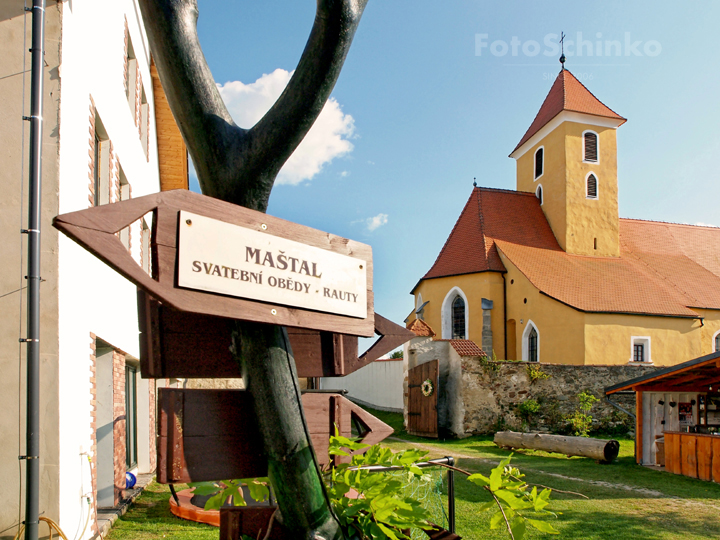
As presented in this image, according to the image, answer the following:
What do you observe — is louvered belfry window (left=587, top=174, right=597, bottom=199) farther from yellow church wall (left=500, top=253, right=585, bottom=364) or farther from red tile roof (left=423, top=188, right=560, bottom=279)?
yellow church wall (left=500, top=253, right=585, bottom=364)

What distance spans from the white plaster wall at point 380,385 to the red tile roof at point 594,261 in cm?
500

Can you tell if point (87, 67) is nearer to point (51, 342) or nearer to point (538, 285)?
point (51, 342)

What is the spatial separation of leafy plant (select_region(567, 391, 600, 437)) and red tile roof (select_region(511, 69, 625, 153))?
623 inches

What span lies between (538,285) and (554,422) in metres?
7.25

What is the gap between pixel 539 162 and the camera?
30.5 metres

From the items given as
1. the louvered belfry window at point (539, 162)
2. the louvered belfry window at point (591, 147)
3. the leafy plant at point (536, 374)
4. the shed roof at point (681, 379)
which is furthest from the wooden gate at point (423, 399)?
the louvered belfry window at point (591, 147)

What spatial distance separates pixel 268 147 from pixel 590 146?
29.8 m

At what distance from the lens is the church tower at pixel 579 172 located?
2761 cm

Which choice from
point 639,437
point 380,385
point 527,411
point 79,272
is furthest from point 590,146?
point 79,272

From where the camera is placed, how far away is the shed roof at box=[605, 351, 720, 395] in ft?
39.0

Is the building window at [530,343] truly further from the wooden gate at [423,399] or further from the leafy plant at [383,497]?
the leafy plant at [383,497]

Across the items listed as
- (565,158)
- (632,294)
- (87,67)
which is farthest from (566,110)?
(87,67)

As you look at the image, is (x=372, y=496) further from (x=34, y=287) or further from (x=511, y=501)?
(x=34, y=287)

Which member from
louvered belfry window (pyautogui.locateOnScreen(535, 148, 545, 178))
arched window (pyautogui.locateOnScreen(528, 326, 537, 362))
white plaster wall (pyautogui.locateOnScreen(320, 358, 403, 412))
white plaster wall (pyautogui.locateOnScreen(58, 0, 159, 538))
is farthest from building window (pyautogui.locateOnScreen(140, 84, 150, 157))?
louvered belfry window (pyautogui.locateOnScreen(535, 148, 545, 178))
